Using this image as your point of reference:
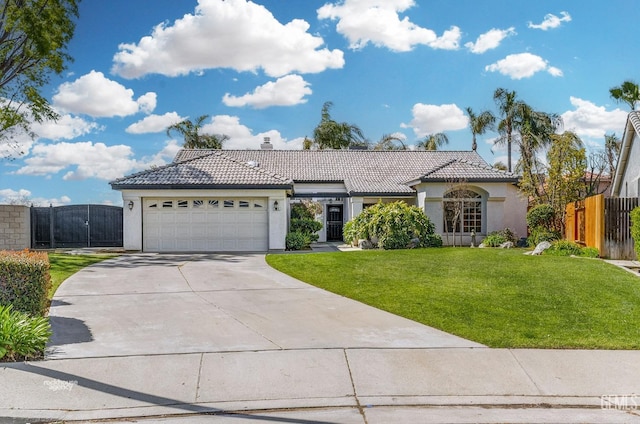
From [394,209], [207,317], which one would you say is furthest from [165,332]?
[394,209]

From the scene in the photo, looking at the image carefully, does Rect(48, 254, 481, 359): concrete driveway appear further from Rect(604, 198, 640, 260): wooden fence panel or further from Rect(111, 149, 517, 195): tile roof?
Rect(604, 198, 640, 260): wooden fence panel

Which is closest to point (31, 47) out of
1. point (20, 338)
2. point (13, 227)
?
point (13, 227)

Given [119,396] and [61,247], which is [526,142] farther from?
[119,396]

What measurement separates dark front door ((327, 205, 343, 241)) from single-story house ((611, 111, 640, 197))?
513 inches

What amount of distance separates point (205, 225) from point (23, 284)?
13.6 meters

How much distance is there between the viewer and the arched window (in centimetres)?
2459

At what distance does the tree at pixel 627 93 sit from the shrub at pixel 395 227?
51.1 feet

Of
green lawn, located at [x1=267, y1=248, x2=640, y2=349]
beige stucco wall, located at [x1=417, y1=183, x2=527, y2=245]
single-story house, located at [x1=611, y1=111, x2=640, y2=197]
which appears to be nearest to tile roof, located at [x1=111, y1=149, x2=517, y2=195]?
beige stucco wall, located at [x1=417, y1=183, x2=527, y2=245]

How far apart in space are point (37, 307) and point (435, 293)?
721cm

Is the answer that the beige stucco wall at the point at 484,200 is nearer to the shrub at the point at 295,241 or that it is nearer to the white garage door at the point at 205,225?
the shrub at the point at 295,241

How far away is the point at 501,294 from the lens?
10.5 metres

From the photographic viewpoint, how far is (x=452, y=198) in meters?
24.6

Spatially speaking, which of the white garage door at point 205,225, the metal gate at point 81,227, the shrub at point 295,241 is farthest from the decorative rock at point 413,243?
the metal gate at point 81,227

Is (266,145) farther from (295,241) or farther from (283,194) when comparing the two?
(295,241)
